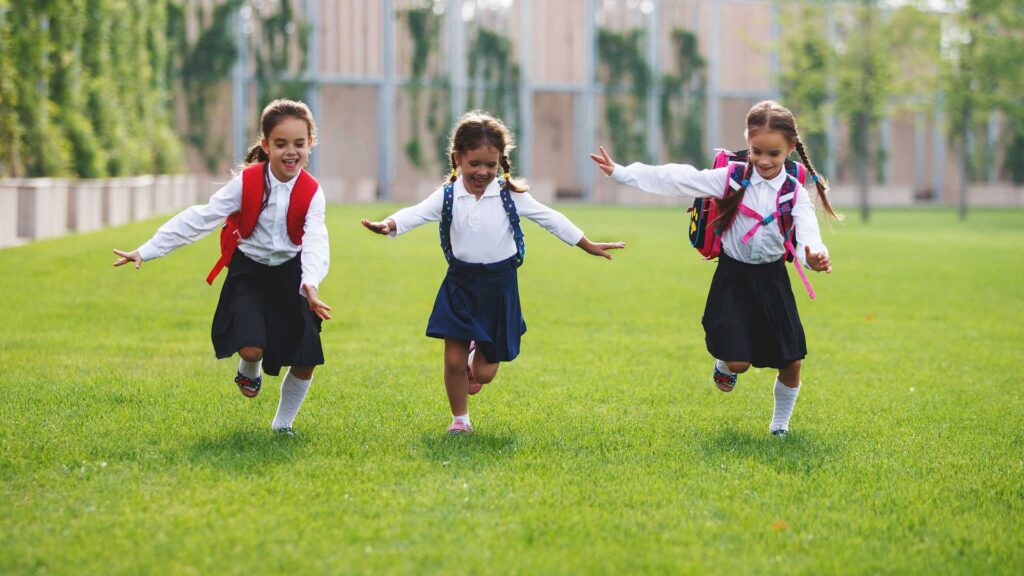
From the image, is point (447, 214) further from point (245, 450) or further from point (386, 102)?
point (386, 102)

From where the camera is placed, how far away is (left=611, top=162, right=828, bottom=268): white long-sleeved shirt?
6.20 meters

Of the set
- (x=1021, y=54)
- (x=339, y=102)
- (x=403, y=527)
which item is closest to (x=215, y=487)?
(x=403, y=527)

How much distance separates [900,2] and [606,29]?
41.0 feet

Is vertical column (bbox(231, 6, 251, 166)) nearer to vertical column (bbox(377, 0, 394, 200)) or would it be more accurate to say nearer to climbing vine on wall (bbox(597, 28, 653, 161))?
vertical column (bbox(377, 0, 394, 200))

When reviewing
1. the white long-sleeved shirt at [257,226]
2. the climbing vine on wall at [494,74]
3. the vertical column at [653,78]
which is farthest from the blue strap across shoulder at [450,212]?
the vertical column at [653,78]


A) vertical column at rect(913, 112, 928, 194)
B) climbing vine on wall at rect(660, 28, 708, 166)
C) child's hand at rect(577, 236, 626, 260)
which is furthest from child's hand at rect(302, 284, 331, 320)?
vertical column at rect(913, 112, 928, 194)

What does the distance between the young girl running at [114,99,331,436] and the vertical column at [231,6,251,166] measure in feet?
125

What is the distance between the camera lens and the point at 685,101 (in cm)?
4903

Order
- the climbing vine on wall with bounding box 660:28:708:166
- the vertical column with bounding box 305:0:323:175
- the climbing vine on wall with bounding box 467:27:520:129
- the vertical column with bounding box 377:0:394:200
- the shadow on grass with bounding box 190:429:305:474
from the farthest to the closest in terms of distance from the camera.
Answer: the climbing vine on wall with bounding box 660:28:708:166 < the climbing vine on wall with bounding box 467:27:520:129 < the vertical column with bounding box 377:0:394:200 < the vertical column with bounding box 305:0:323:175 < the shadow on grass with bounding box 190:429:305:474

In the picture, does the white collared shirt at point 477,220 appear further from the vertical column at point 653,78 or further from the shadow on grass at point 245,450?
the vertical column at point 653,78

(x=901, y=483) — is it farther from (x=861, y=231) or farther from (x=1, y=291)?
(x=861, y=231)

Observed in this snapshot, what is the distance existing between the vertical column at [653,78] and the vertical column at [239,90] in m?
15.0

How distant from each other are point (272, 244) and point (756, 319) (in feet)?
7.84

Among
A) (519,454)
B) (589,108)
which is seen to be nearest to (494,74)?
(589,108)
